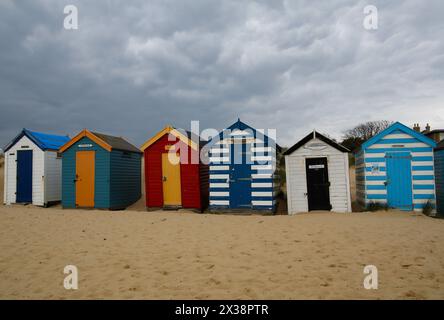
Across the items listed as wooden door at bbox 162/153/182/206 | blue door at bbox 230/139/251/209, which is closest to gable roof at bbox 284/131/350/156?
blue door at bbox 230/139/251/209

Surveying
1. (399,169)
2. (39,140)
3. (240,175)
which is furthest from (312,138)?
(39,140)

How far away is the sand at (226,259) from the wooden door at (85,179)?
4.34 metres

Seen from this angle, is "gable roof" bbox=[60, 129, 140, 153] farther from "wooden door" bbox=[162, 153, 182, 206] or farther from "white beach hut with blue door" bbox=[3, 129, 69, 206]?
"wooden door" bbox=[162, 153, 182, 206]

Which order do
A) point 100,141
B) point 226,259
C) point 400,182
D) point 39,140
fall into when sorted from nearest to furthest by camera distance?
point 226,259 → point 400,182 → point 100,141 → point 39,140

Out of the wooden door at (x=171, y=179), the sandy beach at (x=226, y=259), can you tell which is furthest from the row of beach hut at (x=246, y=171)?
the sandy beach at (x=226, y=259)

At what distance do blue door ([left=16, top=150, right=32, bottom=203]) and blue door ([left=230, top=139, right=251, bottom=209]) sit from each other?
10603mm

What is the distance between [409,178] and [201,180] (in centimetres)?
832

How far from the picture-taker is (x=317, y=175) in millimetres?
11898

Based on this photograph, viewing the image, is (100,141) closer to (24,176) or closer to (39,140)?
(39,140)

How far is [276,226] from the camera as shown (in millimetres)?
9016

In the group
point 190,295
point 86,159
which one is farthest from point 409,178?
point 86,159

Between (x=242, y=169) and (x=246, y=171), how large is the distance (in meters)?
0.19

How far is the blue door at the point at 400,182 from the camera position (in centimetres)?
1146
